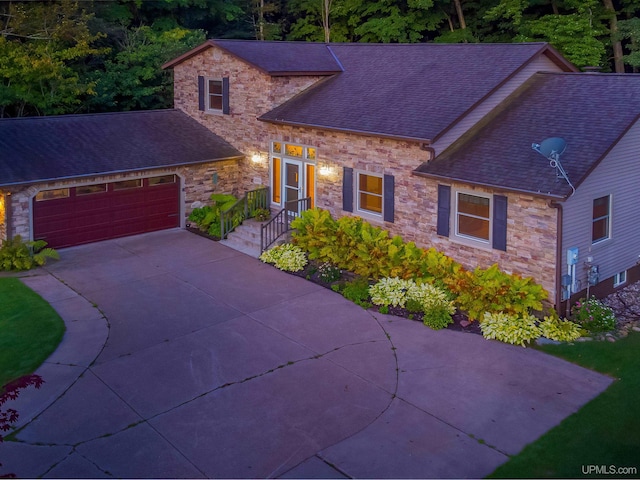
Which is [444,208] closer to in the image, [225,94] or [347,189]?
[347,189]

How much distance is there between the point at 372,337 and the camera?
1285 centimetres

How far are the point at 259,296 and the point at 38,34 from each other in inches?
626

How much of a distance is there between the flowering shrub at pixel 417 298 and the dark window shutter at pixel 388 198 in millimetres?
1984

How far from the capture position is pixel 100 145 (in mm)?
19219

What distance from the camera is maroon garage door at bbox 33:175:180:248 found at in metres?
17.7

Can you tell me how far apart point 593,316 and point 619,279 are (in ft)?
8.84

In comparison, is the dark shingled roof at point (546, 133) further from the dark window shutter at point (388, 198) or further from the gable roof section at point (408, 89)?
the dark window shutter at point (388, 198)

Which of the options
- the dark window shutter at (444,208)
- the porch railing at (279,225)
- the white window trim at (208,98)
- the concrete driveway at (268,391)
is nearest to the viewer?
the concrete driveway at (268,391)

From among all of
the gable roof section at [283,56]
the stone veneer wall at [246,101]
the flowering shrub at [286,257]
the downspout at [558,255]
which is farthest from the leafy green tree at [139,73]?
the downspout at [558,255]

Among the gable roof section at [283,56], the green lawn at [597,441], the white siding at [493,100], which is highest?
the gable roof section at [283,56]

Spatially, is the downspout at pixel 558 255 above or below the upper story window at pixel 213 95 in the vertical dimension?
below

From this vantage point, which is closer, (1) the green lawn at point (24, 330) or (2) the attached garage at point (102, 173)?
(1) the green lawn at point (24, 330)

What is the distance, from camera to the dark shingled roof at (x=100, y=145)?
1741 centimetres

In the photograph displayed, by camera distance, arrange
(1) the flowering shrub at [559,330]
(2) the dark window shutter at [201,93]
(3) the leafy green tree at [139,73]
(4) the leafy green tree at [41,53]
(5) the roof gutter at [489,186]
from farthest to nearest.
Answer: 1. (3) the leafy green tree at [139,73]
2. (4) the leafy green tree at [41,53]
3. (2) the dark window shutter at [201,93]
4. (1) the flowering shrub at [559,330]
5. (5) the roof gutter at [489,186]
